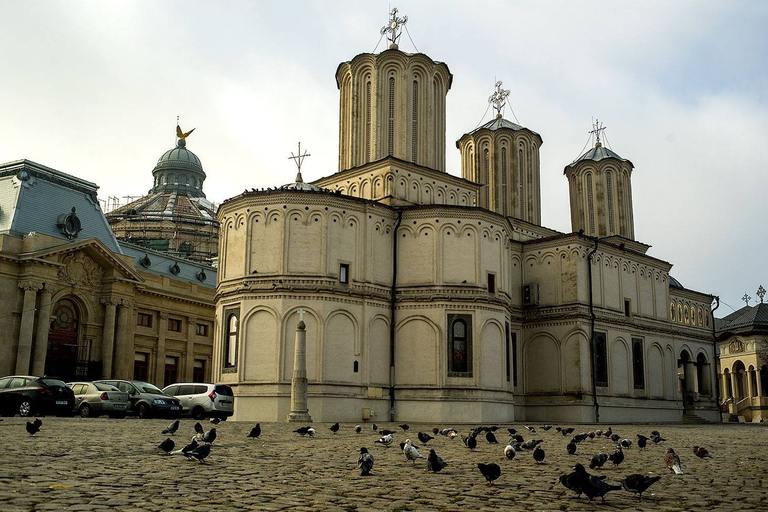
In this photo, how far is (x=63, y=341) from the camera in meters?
50.0

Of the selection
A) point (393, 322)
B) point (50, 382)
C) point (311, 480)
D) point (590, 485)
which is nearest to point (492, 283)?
point (393, 322)

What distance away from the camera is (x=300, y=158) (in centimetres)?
4231

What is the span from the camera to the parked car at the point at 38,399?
1129 inches

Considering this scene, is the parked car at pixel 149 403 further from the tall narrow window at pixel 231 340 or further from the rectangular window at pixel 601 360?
the rectangular window at pixel 601 360

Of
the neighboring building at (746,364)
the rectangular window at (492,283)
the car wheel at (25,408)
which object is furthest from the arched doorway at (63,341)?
the neighboring building at (746,364)

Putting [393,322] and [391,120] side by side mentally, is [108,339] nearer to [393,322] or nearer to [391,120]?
[393,322]

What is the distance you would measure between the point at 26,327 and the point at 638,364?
125ft

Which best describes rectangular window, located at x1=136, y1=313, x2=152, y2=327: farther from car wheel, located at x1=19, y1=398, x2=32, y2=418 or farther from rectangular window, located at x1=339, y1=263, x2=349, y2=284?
car wheel, located at x1=19, y1=398, x2=32, y2=418

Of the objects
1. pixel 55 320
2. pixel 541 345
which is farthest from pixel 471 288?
pixel 55 320

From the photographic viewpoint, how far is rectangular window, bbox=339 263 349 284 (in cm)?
3725

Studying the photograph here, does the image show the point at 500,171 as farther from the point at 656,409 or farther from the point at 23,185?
the point at 23,185

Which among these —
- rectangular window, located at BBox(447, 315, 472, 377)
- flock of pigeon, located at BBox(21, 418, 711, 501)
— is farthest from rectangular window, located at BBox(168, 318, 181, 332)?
flock of pigeon, located at BBox(21, 418, 711, 501)

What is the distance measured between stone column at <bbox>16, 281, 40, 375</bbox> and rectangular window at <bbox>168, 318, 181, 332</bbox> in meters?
13.2

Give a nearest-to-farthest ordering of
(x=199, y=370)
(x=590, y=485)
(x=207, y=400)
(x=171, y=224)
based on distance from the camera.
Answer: (x=590, y=485)
(x=207, y=400)
(x=199, y=370)
(x=171, y=224)
